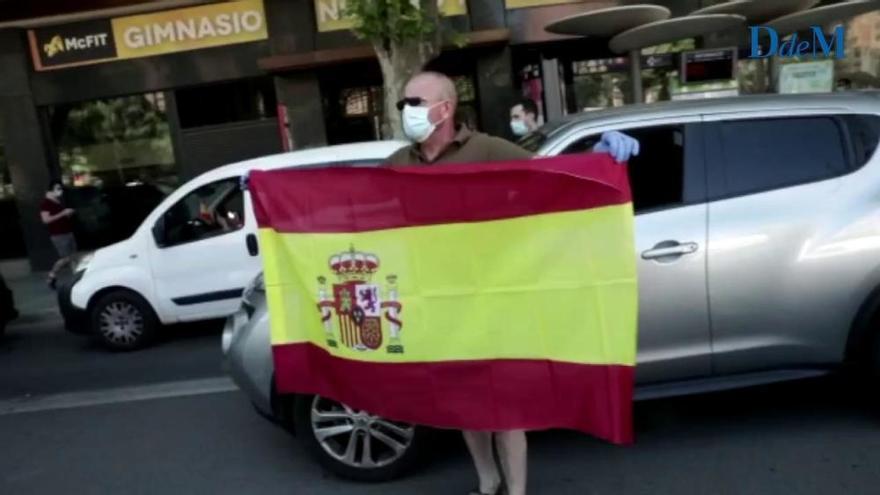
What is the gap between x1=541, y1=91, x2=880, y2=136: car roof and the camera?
4281mm

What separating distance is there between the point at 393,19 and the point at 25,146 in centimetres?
805

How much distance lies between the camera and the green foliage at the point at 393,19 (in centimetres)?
848

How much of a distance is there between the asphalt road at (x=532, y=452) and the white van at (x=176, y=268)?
1.69m

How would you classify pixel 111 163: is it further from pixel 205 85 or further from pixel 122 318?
pixel 122 318

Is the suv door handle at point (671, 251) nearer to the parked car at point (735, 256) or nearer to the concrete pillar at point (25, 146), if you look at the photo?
the parked car at point (735, 256)

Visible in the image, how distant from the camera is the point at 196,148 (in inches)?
539

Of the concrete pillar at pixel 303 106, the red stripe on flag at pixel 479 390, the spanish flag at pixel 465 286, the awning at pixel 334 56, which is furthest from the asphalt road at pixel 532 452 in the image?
the concrete pillar at pixel 303 106

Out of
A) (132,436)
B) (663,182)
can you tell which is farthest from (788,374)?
(132,436)

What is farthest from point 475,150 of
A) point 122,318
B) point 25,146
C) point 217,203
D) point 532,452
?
point 25,146

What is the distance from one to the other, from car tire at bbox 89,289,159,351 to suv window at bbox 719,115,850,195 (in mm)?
5757

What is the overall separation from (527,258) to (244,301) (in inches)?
82.6

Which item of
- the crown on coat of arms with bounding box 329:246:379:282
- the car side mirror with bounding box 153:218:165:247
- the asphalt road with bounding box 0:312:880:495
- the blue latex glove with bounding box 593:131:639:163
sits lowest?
the asphalt road with bounding box 0:312:880:495

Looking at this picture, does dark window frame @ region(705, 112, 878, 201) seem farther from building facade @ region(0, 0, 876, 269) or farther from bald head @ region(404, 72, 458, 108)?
building facade @ region(0, 0, 876, 269)

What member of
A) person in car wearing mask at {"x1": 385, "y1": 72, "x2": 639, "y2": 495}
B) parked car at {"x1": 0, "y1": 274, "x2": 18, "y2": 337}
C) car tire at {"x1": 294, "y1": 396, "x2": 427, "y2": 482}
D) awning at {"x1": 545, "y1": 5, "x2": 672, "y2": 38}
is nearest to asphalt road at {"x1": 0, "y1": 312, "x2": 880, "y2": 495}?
car tire at {"x1": 294, "y1": 396, "x2": 427, "y2": 482}
